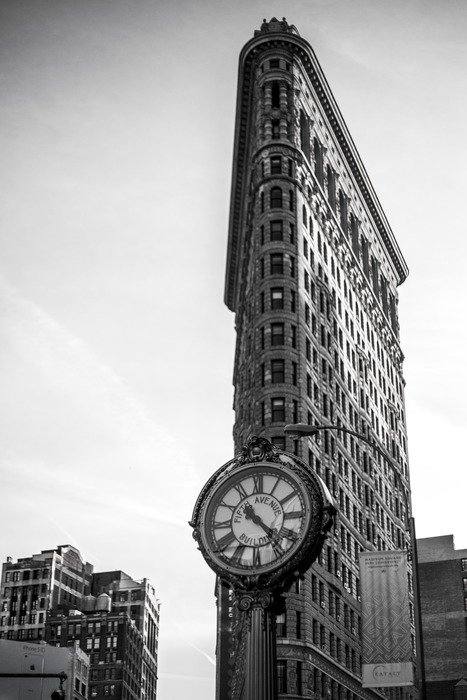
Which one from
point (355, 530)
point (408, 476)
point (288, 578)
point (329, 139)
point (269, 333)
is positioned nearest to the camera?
point (288, 578)

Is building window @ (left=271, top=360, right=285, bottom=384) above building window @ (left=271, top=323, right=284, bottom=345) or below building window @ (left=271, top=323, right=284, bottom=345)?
below

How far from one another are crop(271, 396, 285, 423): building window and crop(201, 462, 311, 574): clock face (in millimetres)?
66283

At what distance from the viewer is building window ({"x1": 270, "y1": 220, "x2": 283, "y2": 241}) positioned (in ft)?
283

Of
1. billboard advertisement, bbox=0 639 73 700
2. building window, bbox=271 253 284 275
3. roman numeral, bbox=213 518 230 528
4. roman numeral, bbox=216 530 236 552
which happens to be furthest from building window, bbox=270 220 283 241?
roman numeral, bbox=216 530 236 552

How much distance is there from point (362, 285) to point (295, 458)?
9950cm

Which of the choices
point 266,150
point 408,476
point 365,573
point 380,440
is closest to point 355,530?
point 380,440

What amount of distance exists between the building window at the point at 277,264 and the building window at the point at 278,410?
1159 cm

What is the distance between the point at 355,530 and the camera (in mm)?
89250

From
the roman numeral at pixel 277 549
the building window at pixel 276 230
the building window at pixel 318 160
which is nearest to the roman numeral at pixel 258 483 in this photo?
the roman numeral at pixel 277 549

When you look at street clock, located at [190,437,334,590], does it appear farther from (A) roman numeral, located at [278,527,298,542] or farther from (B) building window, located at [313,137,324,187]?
(B) building window, located at [313,137,324,187]

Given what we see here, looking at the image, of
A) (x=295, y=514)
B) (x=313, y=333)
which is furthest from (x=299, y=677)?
(x=295, y=514)

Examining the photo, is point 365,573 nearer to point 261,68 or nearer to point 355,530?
point 355,530

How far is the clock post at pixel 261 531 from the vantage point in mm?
11266

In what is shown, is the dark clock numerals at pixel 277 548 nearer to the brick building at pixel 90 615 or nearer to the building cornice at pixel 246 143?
the building cornice at pixel 246 143
